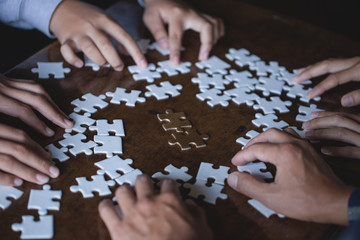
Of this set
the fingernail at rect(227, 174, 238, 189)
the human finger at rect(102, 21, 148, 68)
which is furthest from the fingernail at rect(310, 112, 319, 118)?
the human finger at rect(102, 21, 148, 68)

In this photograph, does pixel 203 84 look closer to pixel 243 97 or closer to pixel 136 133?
pixel 243 97

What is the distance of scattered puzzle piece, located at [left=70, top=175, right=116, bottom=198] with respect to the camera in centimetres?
129

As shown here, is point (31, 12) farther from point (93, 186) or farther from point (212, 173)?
point (212, 173)

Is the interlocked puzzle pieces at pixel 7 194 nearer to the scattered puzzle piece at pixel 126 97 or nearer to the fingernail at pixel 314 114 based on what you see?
the scattered puzzle piece at pixel 126 97

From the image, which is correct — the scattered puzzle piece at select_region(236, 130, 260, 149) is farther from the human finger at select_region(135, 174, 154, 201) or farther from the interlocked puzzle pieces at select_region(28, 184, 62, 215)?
the interlocked puzzle pieces at select_region(28, 184, 62, 215)

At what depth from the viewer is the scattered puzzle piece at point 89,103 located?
1.68 metres

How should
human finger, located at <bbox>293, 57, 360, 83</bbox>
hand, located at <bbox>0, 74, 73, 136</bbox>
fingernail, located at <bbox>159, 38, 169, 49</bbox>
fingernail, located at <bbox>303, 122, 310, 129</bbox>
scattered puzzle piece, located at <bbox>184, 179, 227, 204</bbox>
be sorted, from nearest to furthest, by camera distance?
scattered puzzle piece, located at <bbox>184, 179, 227, 204</bbox> < hand, located at <bbox>0, 74, 73, 136</bbox> < fingernail, located at <bbox>303, 122, 310, 129</bbox> < human finger, located at <bbox>293, 57, 360, 83</bbox> < fingernail, located at <bbox>159, 38, 169, 49</bbox>

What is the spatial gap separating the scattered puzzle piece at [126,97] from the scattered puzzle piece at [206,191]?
571mm

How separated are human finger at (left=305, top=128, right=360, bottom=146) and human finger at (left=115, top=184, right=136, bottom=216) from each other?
0.87 metres

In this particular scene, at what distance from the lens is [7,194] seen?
124cm

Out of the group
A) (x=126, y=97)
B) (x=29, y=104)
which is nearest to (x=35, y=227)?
(x=29, y=104)

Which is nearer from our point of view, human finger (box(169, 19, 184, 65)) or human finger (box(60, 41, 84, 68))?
human finger (box(60, 41, 84, 68))

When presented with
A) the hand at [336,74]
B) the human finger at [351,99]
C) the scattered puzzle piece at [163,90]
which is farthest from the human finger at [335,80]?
the scattered puzzle piece at [163,90]

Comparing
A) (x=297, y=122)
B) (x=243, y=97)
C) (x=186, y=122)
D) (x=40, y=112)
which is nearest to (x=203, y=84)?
(x=243, y=97)
